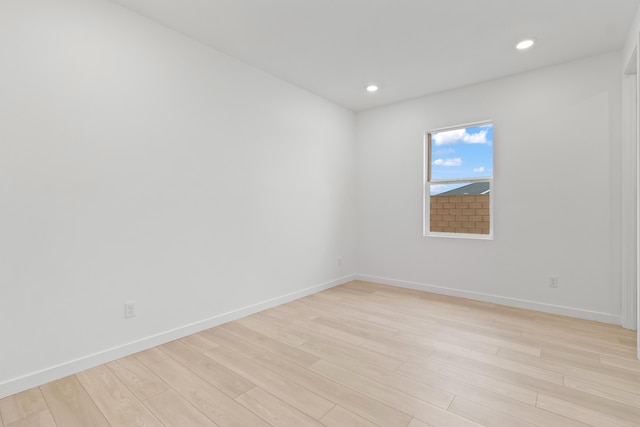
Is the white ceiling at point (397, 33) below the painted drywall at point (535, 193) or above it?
above

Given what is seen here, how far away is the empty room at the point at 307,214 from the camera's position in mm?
1848

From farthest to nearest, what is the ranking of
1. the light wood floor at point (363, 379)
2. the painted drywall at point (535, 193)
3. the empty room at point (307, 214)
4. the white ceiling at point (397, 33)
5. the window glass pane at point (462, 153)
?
the window glass pane at point (462, 153) → the painted drywall at point (535, 193) → the white ceiling at point (397, 33) → the empty room at point (307, 214) → the light wood floor at point (363, 379)

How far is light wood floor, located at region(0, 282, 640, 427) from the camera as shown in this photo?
1623 millimetres

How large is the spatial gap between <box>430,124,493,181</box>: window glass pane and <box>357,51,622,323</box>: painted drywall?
151mm

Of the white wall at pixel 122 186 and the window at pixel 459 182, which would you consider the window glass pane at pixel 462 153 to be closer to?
the window at pixel 459 182

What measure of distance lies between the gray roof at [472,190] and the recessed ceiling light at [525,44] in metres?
1.45

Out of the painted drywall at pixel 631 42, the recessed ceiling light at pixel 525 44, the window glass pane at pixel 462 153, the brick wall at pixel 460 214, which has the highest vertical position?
the recessed ceiling light at pixel 525 44

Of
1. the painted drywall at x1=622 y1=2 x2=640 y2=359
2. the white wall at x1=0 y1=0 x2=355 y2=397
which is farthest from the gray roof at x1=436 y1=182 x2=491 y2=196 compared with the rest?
the white wall at x1=0 y1=0 x2=355 y2=397

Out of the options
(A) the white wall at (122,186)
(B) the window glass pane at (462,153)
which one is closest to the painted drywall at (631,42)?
(B) the window glass pane at (462,153)

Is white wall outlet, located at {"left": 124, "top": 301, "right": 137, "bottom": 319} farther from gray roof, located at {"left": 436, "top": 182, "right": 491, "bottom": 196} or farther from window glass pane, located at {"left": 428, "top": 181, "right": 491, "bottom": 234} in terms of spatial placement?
gray roof, located at {"left": 436, "top": 182, "right": 491, "bottom": 196}

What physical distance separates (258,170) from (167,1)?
157 cm

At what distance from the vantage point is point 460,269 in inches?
149

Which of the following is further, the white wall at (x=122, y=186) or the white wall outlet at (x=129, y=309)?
the white wall outlet at (x=129, y=309)

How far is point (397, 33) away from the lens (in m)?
2.62
